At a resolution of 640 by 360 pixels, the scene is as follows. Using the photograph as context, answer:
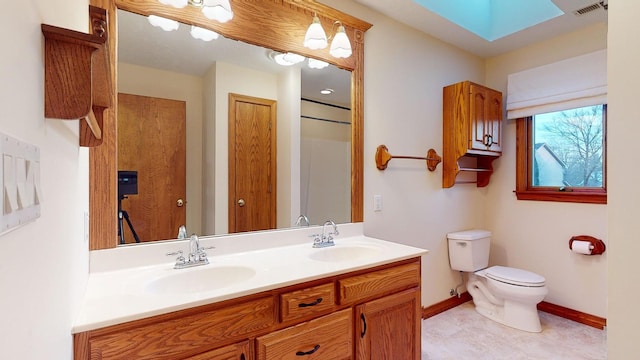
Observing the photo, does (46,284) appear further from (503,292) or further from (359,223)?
(503,292)

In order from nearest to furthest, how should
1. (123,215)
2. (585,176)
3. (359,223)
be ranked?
1. (123,215)
2. (359,223)
3. (585,176)

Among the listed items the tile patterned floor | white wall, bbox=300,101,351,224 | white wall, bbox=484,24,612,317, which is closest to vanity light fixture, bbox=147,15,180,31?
white wall, bbox=300,101,351,224

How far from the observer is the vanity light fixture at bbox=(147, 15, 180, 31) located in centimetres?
143

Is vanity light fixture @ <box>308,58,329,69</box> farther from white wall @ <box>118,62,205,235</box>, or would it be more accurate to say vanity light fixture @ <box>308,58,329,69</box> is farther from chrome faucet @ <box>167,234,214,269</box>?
chrome faucet @ <box>167,234,214,269</box>

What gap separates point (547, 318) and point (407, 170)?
1795 mm

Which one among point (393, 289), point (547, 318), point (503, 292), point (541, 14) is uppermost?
point (541, 14)

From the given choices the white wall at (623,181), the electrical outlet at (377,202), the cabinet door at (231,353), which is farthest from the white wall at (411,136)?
the white wall at (623,181)

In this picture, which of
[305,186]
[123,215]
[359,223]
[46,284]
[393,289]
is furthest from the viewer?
[359,223]

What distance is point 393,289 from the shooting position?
1.58 meters

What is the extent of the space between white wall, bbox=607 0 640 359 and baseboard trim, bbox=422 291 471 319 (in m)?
1.93

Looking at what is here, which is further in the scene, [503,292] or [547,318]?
[547,318]

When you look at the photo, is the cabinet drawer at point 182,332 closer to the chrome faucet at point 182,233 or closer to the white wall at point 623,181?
the chrome faucet at point 182,233

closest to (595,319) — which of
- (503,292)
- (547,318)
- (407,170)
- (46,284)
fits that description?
(547,318)

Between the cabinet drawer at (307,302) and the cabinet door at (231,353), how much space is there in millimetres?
163
